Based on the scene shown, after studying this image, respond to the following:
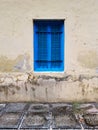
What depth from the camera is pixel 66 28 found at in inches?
302

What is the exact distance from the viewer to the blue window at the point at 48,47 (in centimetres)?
782

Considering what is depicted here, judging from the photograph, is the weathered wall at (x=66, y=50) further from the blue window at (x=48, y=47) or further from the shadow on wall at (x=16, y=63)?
the blue window at (x=48, y=47)

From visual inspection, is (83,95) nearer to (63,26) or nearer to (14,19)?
(63,26)

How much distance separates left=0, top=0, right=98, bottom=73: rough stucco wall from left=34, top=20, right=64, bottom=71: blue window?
19 centimetres

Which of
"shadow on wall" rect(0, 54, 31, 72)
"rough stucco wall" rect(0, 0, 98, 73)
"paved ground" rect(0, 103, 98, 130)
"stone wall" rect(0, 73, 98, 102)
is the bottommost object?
"paved ground" rect(0, 103, 98, 130)

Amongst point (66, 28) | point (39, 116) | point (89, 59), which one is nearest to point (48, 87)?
point (89, 59)

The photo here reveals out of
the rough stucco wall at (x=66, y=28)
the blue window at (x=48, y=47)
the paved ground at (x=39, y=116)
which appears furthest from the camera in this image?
the blue window at (x=48, y=47)

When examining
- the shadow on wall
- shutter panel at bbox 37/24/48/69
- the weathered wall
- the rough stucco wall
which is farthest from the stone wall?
shutter panel at bbox 37/24/48/69

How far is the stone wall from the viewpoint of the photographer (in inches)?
304

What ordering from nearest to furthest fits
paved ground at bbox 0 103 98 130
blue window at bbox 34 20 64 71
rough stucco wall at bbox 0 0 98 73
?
paved ground at bbox 0 103 98 130, rough stucco wall at bbox 0 0 98 73, blue window at bbox 34 20 64 71

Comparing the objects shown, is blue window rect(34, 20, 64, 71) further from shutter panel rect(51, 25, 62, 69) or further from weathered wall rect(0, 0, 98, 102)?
weathered wall rect(0, 0, 98, 102)

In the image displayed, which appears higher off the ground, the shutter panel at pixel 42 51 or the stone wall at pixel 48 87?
the shutter panel at pixel 42 51

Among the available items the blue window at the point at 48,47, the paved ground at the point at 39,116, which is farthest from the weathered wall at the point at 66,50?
the paved ground at the point at 39,116

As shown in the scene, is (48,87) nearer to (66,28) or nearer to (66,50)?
(66,50)
